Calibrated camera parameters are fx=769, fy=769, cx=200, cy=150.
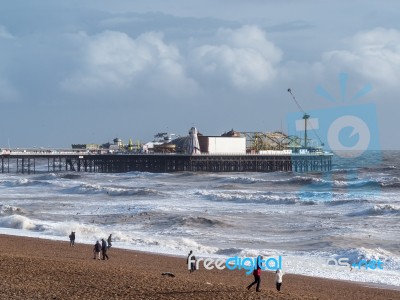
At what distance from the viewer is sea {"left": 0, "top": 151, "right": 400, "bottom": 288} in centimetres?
2533

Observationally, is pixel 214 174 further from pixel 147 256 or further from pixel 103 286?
pixel 103 286

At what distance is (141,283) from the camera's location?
16.0m

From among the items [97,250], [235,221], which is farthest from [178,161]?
[97,250]

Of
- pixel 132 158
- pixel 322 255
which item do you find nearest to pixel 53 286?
pixel 322 255

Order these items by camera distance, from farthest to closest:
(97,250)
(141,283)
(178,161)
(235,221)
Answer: (178,161) < (235,221) < (97,250) < (141,283)

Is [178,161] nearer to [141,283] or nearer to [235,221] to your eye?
[235,221]

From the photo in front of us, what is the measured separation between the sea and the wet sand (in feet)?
6.48

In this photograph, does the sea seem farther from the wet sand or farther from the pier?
the pier

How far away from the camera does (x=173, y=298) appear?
14.5 meters

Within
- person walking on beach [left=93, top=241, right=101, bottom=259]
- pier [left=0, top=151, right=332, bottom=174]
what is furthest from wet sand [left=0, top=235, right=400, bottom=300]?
pier [left=0, top=151, right=332, bottom=174]

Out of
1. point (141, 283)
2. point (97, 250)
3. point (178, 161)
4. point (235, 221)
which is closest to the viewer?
point (141, 283)

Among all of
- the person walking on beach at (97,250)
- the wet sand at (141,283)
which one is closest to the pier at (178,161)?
the person walking on beach at (97,250)

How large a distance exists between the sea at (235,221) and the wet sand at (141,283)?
Result: 6.48ft

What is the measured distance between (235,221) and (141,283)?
20042 millimetres
